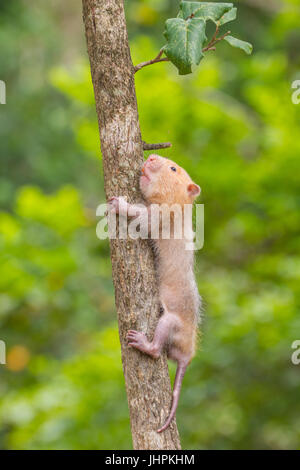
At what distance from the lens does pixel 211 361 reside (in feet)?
23.4

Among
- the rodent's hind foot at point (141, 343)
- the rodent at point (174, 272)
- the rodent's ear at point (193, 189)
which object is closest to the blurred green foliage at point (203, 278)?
the rodent's ear at point (193, 189)

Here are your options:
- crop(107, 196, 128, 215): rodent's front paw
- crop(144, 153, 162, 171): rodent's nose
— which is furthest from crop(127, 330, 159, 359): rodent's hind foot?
crop(144, 153, 162, 171): rodent's nose

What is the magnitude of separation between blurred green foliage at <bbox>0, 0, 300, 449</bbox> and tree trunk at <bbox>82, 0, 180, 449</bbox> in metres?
3.27

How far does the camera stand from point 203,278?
8.21 meters

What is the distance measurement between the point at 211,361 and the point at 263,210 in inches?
76.6

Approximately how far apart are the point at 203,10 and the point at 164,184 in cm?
100

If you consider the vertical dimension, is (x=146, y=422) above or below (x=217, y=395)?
below

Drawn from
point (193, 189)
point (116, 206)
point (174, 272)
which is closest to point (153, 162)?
point (193, 189)

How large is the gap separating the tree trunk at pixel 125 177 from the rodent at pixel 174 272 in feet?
0.49

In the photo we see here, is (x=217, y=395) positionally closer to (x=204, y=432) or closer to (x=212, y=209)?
(x=204, y=432)

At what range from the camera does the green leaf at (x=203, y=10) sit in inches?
124

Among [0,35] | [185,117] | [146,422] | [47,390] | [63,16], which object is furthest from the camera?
[63,16]

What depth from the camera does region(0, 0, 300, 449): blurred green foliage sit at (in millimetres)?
6680

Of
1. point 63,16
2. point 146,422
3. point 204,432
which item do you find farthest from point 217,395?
point 63,16
